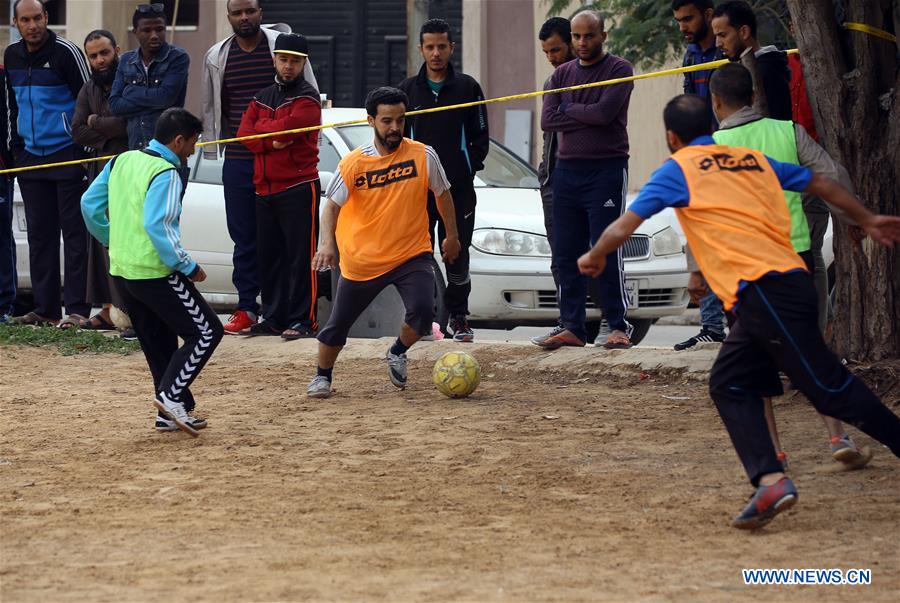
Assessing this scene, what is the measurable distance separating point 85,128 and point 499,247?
3.33m

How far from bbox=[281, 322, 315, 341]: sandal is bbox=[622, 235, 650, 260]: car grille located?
7.93ft

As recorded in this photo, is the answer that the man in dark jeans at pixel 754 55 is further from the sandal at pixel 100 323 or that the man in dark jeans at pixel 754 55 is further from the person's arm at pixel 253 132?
the sandal at pixel 100 323

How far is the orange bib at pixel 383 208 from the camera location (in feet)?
27.8

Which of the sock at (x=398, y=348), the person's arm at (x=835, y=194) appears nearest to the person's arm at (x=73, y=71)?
the sock at (x=398, y=348)

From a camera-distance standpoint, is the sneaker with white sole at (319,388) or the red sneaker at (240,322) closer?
the sneaker with white sole at (319,388)

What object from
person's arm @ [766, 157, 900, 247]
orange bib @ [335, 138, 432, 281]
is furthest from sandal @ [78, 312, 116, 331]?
person's arm @ [766, 157, 900, 247]

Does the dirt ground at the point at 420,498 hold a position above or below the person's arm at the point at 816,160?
below

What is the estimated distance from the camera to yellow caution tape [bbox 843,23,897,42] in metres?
7.96

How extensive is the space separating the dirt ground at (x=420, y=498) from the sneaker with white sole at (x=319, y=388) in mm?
132

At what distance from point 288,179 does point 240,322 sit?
49.7 inches

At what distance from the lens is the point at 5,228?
38.8 feet

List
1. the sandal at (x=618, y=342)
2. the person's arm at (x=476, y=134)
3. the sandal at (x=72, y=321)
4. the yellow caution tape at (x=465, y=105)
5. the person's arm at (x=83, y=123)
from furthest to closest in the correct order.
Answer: the sandal at (x=72, y=321), the person's arm at (x=83, y=123), the person's arm at (x=476, y=134), the sandal at (x=618, y=342), the yellow caution tape at (x=465, y=105)

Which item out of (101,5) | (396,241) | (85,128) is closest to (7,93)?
(85,128)

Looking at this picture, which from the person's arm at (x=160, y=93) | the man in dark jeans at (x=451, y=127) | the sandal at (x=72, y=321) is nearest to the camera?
the man in dark jeans at (x=451, y=127)
